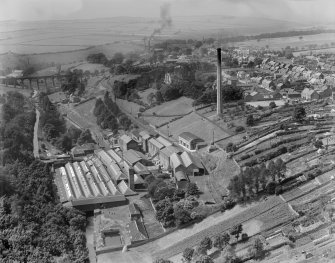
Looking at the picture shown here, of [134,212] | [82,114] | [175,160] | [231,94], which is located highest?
[231,94]

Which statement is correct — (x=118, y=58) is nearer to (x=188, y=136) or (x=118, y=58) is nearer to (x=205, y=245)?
(x=188, y=136)

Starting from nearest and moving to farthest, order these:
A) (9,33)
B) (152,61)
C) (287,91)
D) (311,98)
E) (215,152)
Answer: (215,152) → (9,33) → (311,98) → (287,91) → (152,61)

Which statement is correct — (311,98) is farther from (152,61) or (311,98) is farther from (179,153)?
(152,61)

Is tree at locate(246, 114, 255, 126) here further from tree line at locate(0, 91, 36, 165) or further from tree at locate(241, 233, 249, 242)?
tree line at locate(0, 91, 36, 165)

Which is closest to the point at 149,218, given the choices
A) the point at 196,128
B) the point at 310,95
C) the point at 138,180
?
the point at 138,180

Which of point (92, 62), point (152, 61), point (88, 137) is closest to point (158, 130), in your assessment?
point (88, 137)

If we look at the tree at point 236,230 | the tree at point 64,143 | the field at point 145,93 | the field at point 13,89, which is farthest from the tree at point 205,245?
the field at point 13,89

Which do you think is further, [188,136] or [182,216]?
[188,136]
